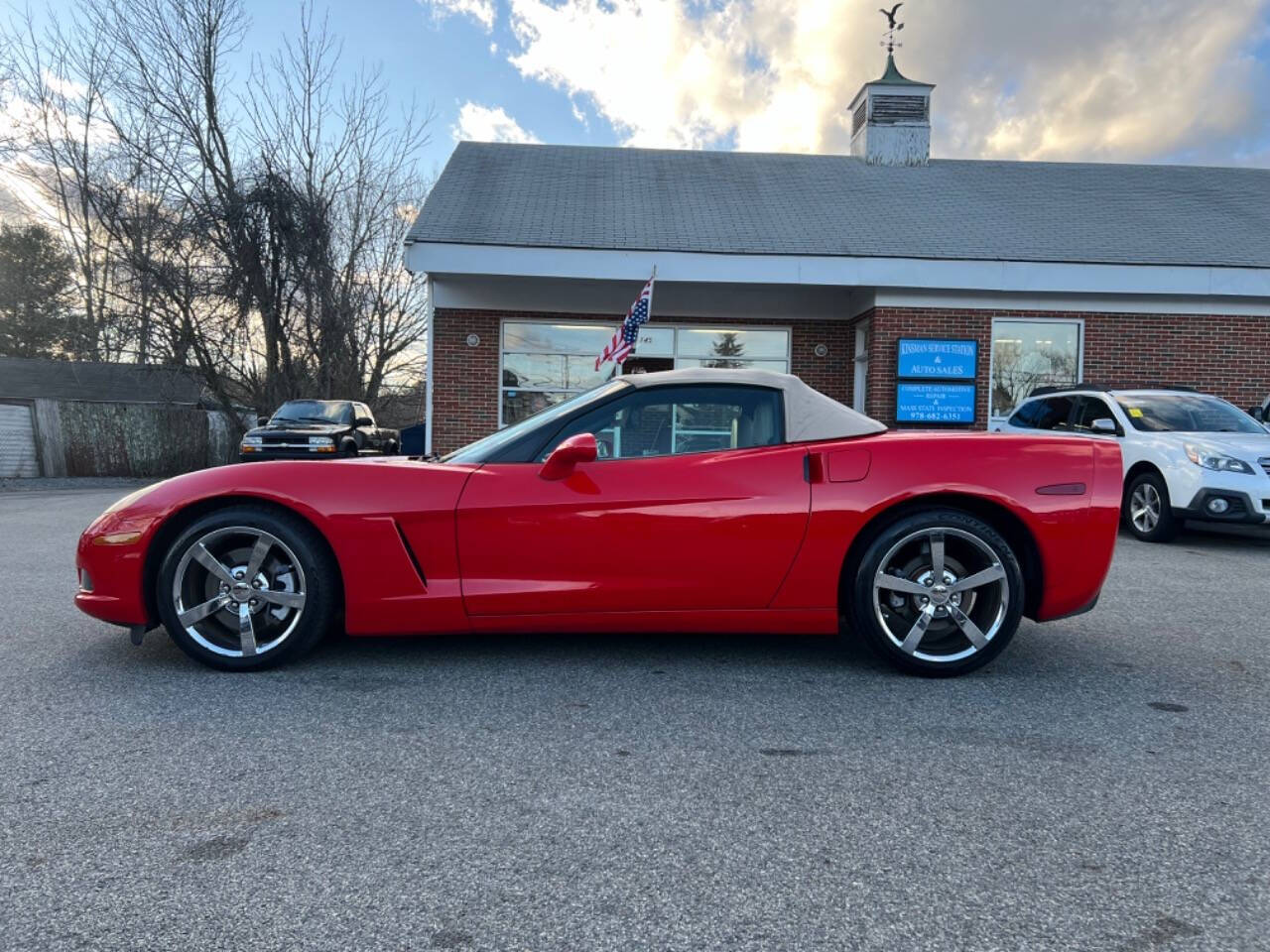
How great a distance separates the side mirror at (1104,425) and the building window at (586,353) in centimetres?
554

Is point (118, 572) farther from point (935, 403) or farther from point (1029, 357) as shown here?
point (1029, 357)

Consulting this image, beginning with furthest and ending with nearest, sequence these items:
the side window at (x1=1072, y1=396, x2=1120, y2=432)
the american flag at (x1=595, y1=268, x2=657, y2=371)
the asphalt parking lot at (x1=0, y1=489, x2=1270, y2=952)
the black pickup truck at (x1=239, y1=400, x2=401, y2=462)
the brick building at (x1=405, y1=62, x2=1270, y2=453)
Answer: the black pickup truck at (x1=239, y1=400, x2=401, y2=462) → the brick building at (x1=405, y1=62, x2=1270, y2=453) → the american flag at (x1=595, y1=268, x2=657, y2=371) → the side window at (x1=1072, y1=396, x2=1120, y2=432) → the asphalt parking lot at (x1=0, y1=489, x2=1270, y2=952)

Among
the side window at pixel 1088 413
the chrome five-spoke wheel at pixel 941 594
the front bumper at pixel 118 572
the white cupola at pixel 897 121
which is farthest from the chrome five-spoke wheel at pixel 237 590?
the white cupola at pixel 897 121

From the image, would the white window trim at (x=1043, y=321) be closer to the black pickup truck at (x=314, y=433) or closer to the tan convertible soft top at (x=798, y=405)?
the tan convertible soft top at (x=798, y=405)

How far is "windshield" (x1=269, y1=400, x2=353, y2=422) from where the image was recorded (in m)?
15.3

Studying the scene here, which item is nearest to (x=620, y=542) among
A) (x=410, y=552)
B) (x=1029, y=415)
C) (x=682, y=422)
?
(x=682, y=422)

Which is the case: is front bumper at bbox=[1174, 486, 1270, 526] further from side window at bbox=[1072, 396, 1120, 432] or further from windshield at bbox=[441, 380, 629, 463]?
windshield at bbox=[441, 380, 629, 463]

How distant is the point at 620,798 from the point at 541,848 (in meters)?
0.34

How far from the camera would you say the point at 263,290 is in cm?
1952

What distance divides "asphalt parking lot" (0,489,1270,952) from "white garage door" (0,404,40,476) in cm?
1481

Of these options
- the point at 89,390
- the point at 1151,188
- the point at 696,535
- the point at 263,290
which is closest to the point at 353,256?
the point at 263,290

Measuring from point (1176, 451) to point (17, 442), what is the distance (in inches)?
735

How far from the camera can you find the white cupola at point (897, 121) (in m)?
17.2

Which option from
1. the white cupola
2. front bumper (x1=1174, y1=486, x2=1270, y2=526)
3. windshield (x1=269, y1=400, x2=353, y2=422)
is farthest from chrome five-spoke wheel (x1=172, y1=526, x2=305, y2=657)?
the white cupola
